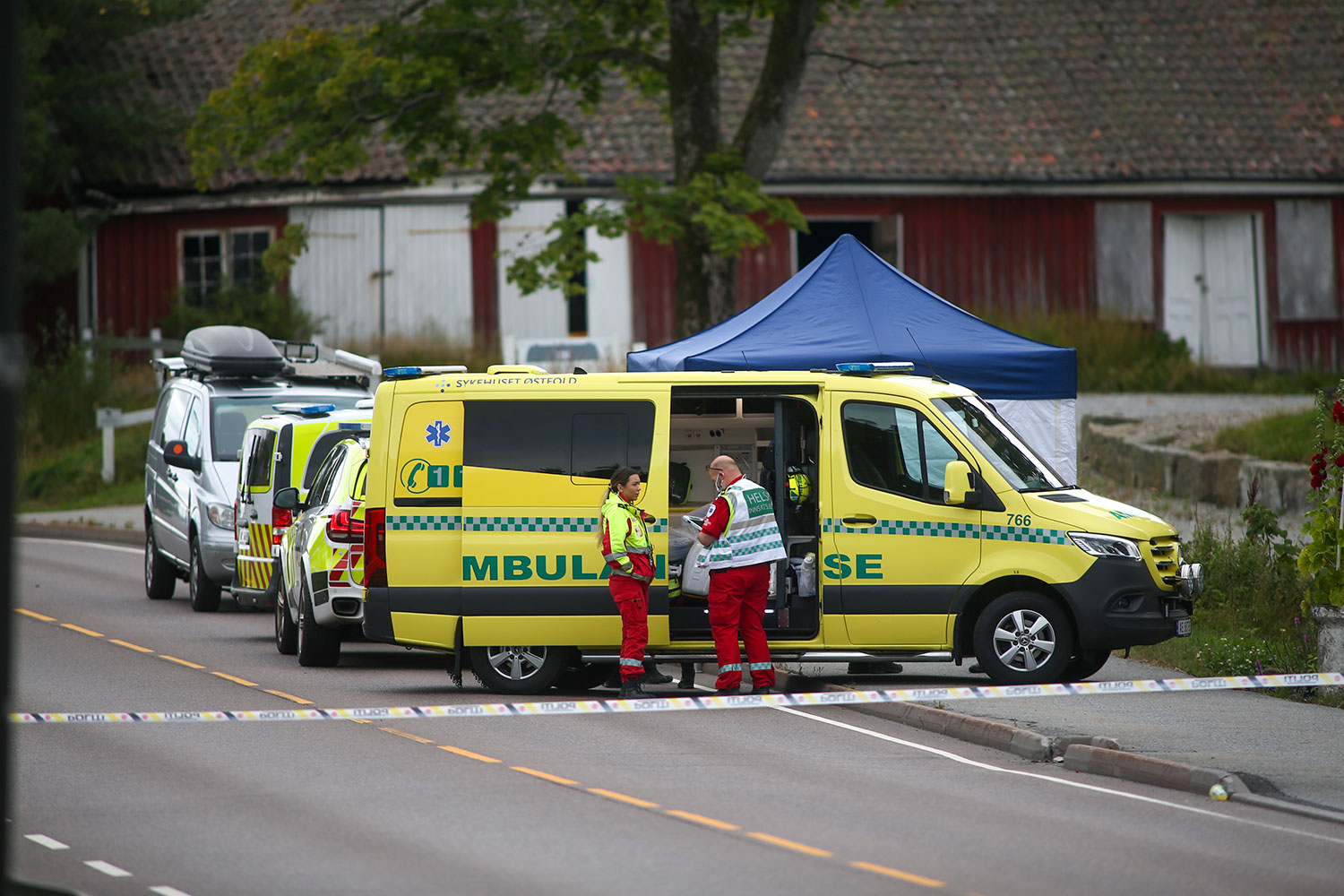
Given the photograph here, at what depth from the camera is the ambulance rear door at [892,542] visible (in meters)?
12.8

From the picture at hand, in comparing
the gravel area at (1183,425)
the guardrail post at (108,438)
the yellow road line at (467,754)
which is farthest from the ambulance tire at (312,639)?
the guardrail post at (108,438)

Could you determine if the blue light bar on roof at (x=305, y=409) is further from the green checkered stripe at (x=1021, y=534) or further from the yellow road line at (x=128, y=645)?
the green checkered stripe at (x=1021, y=534)

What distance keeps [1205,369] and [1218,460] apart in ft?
40.6

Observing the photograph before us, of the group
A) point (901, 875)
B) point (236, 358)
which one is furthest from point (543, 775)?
point (236, 358)

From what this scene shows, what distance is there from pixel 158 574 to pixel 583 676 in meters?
7.68

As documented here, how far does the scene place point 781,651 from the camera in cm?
1305

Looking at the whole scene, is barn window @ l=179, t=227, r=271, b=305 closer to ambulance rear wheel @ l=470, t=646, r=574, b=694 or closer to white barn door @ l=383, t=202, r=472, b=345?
white barn door @ l=383, t=202, r=472, b=345

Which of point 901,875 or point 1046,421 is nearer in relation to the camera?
point 901,875

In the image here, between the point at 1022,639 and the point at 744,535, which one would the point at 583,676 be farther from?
the point at 1022,639

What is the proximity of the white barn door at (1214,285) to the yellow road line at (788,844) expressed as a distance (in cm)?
2806

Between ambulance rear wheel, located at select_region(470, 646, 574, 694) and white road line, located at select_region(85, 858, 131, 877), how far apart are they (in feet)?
16.6

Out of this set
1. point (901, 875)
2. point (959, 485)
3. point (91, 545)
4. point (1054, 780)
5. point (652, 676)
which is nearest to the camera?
point (901, 875)

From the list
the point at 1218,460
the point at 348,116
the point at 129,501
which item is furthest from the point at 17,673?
the point at 129,501

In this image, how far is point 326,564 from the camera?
14242 millimetres
